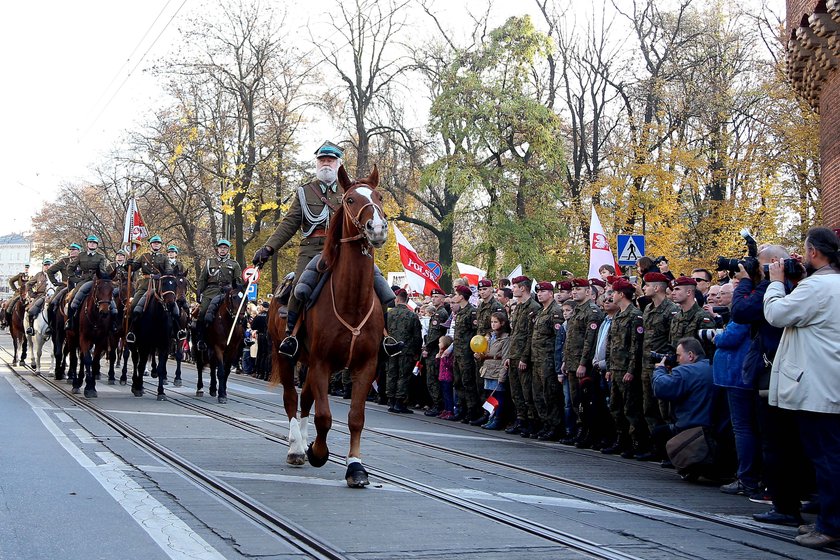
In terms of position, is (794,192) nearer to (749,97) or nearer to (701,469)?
(749,97)

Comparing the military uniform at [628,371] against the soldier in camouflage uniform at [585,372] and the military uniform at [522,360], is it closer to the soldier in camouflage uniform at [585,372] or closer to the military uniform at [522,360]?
the soldier in camouflage uniform at [585,372]

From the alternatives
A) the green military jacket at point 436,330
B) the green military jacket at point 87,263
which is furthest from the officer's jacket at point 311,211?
the green military jacket at point 87,263

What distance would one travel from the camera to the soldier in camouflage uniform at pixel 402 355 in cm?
1931

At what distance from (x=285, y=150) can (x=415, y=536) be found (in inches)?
1487

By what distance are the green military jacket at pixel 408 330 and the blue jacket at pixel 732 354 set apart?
33.6 feet

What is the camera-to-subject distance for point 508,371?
16.2 m

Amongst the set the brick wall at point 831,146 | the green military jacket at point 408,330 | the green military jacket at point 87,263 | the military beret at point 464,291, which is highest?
Answer: the brick wall at point 831,146

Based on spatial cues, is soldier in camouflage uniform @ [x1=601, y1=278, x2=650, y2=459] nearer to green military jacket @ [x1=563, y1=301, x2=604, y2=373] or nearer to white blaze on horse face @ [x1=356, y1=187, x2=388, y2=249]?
green military jacket @ [x1=563, y1=301, x2=604, y2=373]

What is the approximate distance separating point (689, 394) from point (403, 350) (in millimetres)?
8977

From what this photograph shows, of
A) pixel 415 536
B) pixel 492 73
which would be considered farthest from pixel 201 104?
pixel 415 536

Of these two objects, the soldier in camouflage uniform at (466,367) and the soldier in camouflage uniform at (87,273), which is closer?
the soldier in camouflage uniform at (466,367)

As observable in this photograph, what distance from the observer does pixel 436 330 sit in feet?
62.4

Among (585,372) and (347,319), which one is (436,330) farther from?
(347,319)

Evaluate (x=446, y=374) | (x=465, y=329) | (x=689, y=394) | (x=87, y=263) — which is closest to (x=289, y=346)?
(x=689, y=394)
